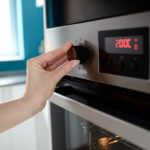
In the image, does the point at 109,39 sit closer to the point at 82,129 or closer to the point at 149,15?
the point at 149,15

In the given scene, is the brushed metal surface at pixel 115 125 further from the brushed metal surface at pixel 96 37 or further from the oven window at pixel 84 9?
the oven window at pixel 84 9

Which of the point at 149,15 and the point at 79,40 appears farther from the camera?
the point at 79,40

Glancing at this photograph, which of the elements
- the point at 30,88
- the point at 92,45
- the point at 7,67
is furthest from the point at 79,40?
the point at 7,67

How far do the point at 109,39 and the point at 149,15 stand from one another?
10 cm

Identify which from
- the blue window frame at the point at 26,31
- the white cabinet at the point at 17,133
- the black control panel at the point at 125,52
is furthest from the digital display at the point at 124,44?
the blue window frame at the point at 26,31

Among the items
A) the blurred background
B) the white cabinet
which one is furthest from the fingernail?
the blurred background

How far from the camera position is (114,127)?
1.19 ft

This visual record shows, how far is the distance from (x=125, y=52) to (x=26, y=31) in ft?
5.98

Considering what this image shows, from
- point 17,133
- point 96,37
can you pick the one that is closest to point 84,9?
point 96,37

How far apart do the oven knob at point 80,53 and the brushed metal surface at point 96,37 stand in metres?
0.01

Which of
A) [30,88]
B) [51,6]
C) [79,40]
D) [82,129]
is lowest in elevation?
[82,129]

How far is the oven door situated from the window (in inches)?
60.6

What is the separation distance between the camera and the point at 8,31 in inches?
83.1

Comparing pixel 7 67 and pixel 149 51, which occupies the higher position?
pixel 149 51
